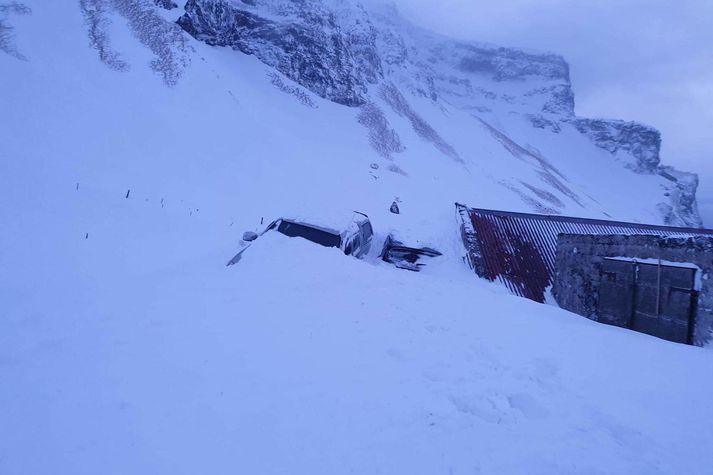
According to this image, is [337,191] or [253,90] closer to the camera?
[337,191]

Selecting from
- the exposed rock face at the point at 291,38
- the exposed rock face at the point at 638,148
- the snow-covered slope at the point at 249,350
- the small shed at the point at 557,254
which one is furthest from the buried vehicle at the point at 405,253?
the exposed rock face at the point at 638,148

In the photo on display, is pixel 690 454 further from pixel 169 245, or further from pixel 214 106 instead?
pixel 214 106

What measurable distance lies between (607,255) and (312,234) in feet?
24.9

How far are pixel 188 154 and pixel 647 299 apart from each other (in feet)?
64.8

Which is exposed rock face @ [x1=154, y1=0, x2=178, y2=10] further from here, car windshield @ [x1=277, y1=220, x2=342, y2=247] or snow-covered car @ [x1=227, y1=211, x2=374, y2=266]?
car windshield @ [x1=277, y1=220, x2=342, y2=247]

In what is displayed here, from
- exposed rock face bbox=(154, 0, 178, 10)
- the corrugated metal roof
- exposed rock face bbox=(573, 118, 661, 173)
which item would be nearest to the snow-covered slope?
the corrugated metal roof

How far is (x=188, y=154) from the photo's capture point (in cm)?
1945

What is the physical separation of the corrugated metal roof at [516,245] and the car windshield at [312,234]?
20.8ft

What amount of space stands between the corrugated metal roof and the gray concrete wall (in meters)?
1.52

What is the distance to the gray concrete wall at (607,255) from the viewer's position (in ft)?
23.6

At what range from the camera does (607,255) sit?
31.1ft

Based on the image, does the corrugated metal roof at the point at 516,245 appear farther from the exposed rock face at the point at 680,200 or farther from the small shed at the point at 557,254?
the exposed rock face at the point at 680,200

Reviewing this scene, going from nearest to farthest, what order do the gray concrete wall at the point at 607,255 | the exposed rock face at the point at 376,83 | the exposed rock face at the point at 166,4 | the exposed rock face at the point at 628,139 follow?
the gray concrete wall at the point at 607,255, the exposed rock face at the point at 166,4, the exposed rock face at the point at 376,83, the exposed rock face at the point at 628,139

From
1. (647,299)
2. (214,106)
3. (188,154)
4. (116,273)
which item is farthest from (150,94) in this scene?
(647,299)
